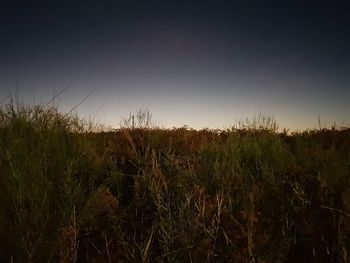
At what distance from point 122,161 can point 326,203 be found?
3.73 meters

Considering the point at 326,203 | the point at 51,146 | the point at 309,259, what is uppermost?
the point at 51,146

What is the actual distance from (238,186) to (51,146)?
8.63 ft

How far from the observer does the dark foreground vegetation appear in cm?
300

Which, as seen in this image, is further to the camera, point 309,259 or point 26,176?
point 26,176

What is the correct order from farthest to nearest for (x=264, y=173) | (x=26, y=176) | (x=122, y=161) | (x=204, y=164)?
(x=122, y=161) < (x=204, y=164) < (x=264, y=173) < (x=26, y=176)

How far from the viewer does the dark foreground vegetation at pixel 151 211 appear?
9.83 feet

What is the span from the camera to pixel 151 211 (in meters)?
4.36

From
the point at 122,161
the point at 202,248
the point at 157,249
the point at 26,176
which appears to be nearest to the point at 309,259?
the point at 202,248

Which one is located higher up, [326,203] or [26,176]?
[26,176]

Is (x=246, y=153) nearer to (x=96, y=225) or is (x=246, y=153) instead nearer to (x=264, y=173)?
(x=264, y=173)

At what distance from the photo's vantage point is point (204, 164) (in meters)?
5.58

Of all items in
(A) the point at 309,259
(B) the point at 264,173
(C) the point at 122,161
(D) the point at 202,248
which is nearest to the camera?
(D) the point at 202,248

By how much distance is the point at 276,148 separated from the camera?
675 cm

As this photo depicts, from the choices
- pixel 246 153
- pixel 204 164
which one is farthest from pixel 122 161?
pixel 246 153
